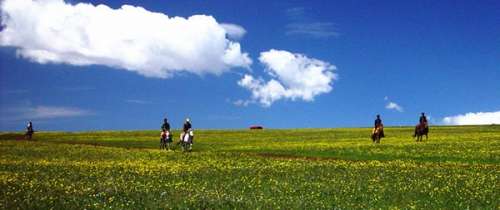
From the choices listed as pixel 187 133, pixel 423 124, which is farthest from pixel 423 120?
pixel 187 133

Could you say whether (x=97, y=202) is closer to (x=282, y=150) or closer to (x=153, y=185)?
(x=153, y=185)

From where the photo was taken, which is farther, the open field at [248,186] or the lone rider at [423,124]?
the lone rider at [423,124]

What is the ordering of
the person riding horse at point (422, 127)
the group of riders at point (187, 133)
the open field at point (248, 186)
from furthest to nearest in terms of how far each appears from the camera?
the person riding horse at point (422, 127)
the group of riders at point (187, 133)
the open field at point (248, 186)

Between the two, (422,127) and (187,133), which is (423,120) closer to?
(422,127)

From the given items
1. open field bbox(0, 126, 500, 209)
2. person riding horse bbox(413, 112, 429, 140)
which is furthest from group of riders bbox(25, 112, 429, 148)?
open field bbox(0, 126, 500, 209)

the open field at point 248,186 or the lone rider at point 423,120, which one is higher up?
the lone rider at point 423,120

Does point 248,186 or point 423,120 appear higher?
point 423,120

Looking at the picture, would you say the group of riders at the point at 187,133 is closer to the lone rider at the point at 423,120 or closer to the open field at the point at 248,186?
the lone rider at the point at 423,120

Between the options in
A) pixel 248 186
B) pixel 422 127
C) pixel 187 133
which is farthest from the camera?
pixel 422 127

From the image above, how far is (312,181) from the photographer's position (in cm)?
2823

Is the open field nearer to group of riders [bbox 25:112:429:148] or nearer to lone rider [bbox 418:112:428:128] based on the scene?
group of riders [bbox 25:112:429:148]

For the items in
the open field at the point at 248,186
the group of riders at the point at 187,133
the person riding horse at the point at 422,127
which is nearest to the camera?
the open field at the point at 248,186

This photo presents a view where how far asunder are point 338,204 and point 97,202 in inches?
324

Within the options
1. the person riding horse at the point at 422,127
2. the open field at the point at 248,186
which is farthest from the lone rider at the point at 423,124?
the open field at the point at 248,186
